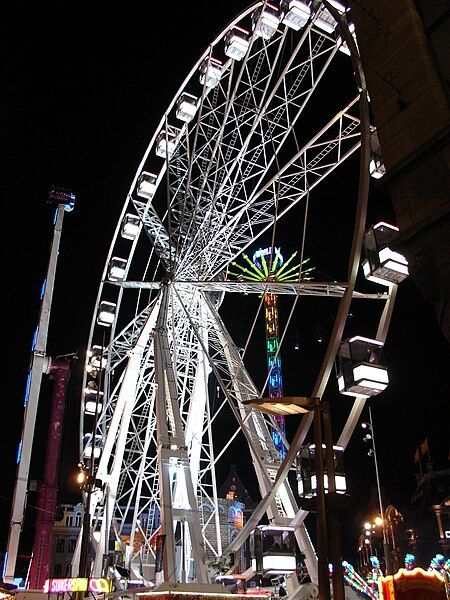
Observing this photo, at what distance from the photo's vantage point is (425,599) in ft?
38.1

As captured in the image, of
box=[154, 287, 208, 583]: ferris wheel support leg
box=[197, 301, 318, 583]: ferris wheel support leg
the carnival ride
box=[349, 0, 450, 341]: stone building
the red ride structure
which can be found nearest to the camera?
box=[349, 0, 450, 341]: stone building

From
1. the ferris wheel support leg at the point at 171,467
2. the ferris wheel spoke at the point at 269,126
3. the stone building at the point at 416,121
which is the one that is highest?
the ferris wheel spoke at the point at 269,126

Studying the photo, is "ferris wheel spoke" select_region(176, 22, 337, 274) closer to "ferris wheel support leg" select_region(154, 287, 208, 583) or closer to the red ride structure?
"ferris wheel support leg" select_region(154, 287, 208, 583)

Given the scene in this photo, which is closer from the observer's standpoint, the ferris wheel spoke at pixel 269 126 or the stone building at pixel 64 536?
the ferris wheel spoke at pixel 269 126

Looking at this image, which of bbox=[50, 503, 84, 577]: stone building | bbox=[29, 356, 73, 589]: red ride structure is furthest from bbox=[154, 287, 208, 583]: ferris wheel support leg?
bbox=[50, 503, 84, 577]: stone building

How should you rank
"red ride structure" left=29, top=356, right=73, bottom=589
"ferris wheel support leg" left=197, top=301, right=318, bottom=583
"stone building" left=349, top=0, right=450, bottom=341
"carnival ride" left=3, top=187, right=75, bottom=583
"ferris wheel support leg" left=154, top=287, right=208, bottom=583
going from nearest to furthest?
"stone building" left=349, top=0, right=450, bottom=341 → "ferris wheel support leg" left=154, top=287, right=208, bottom=583 → "ferris wheel support leg" left=197, top=301, right=318, bottom=583 → "carnival ride" left=3, top=187, right=75, bottom=583 → "red ride structure" left=29, top=356, right=73, bottom=589

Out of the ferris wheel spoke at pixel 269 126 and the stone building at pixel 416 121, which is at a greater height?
the ferris wheel spoke at pixel 269 126

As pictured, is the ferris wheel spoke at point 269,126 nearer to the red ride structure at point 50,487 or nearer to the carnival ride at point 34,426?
the carnival ride at point 34,426

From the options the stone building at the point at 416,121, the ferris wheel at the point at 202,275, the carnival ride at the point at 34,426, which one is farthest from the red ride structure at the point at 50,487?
the stone building at the point at 416,121

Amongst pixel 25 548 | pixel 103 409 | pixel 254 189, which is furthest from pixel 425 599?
pixel 25 548

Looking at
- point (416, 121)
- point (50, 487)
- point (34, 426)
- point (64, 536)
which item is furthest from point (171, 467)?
point (64, 536)

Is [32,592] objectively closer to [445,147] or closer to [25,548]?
[445,147]

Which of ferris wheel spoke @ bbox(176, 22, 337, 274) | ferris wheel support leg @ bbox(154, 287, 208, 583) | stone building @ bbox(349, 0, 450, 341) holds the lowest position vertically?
ferris wheel support leg @ bbox(154, 287, 208, 583)

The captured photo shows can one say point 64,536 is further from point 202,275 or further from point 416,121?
point 416,121
